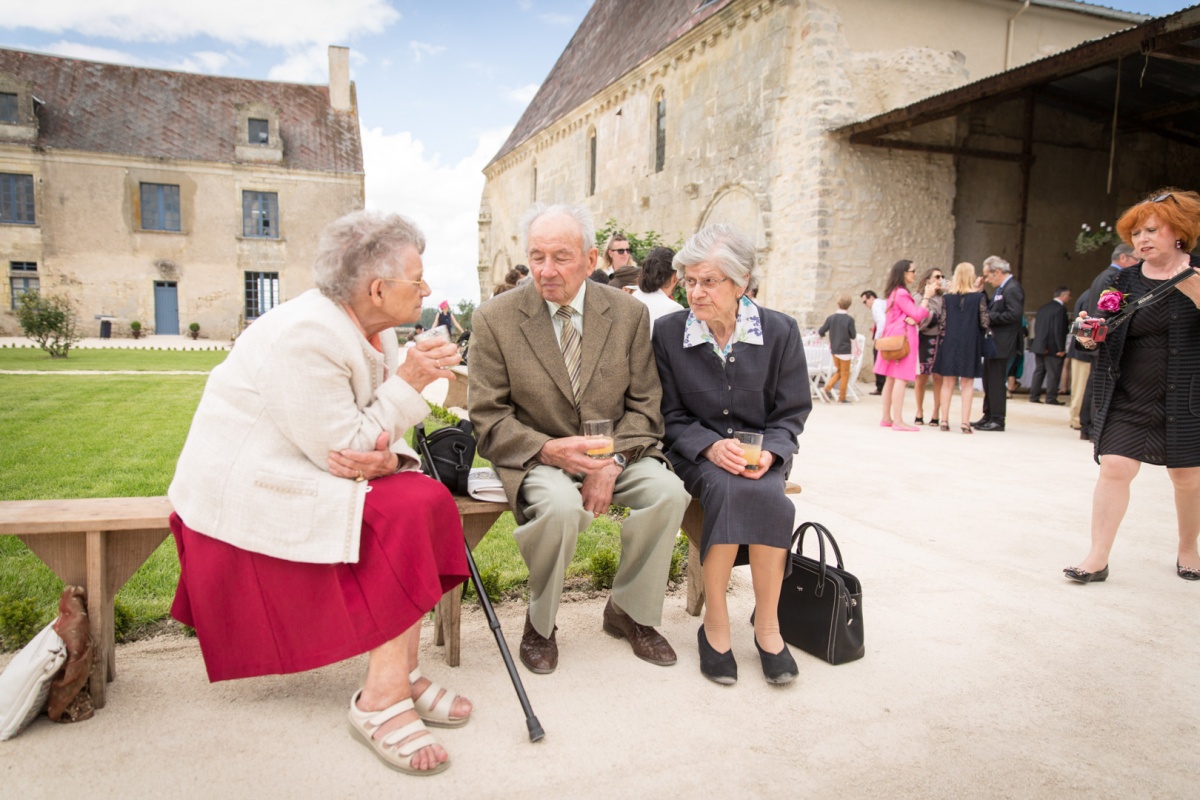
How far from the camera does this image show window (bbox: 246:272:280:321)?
30.2 m

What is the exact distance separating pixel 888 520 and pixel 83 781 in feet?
15.0


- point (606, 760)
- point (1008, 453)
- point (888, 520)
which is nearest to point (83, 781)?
point (606, 760)

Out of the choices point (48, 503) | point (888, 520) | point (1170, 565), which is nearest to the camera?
point (48, 503)

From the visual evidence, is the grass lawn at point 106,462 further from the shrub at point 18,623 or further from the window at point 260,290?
the window at point 260,290

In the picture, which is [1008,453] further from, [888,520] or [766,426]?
[766,426]

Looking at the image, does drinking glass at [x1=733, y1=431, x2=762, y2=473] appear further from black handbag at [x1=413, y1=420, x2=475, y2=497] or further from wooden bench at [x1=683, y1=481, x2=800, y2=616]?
black handbag at [x1=413, y1=420, x2=475, y2=497]

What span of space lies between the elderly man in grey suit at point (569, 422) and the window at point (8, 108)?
1319 inches

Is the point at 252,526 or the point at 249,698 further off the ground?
the point at 252,526

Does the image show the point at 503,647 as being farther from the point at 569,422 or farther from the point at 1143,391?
the point at 1143,391

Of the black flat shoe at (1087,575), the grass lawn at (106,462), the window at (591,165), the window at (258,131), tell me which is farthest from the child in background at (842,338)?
the window at (258,131)

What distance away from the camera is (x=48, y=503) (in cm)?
262

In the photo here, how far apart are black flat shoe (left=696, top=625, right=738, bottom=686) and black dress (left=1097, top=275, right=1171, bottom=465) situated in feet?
8.04

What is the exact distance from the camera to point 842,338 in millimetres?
11961

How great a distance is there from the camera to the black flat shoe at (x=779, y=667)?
9.35 ft
